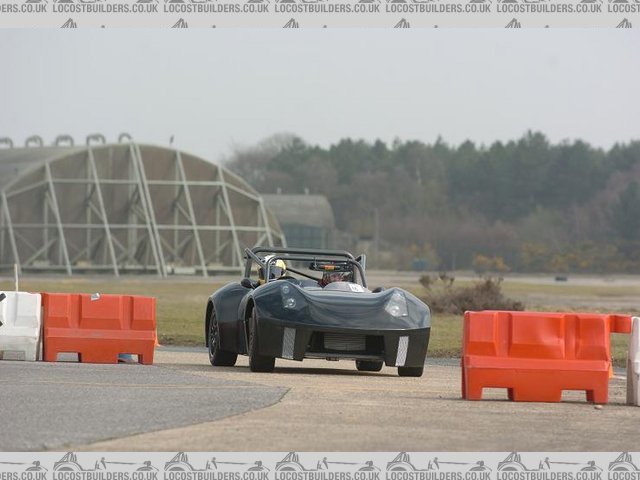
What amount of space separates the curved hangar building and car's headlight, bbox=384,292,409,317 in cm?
5660

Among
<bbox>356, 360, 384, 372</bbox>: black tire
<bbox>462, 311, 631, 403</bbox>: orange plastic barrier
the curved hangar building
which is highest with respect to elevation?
<bbox>462, 311, 631, 403</bbox>: orange plastic barrier

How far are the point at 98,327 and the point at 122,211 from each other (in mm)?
63643

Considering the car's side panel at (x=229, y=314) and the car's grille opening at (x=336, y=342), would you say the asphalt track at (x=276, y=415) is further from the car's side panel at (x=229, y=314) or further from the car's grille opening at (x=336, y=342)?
the car's side panel at (x=229, y=314)

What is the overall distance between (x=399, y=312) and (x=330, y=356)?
0.93 m

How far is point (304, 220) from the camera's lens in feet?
375

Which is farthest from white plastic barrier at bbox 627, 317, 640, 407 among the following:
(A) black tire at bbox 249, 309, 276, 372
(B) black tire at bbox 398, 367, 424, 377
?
(A) black tire at bbox 249, 309, 276, 372

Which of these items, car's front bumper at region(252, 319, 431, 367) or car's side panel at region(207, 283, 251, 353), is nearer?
car's front bumper at region(252, 319, 431, 367)

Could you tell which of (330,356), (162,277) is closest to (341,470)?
(330,356)

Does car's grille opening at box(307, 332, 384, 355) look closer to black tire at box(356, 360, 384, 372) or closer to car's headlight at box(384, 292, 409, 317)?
car's headlight at box(384, 292, 409, 317)

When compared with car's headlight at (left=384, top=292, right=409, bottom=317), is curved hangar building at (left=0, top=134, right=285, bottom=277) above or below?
below

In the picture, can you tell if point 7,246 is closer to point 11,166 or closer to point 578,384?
point 11,166

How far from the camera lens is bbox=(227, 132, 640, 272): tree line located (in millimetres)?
122562

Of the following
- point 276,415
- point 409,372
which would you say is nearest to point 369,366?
point 409,372

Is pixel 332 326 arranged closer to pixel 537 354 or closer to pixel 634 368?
pixel 537 354
